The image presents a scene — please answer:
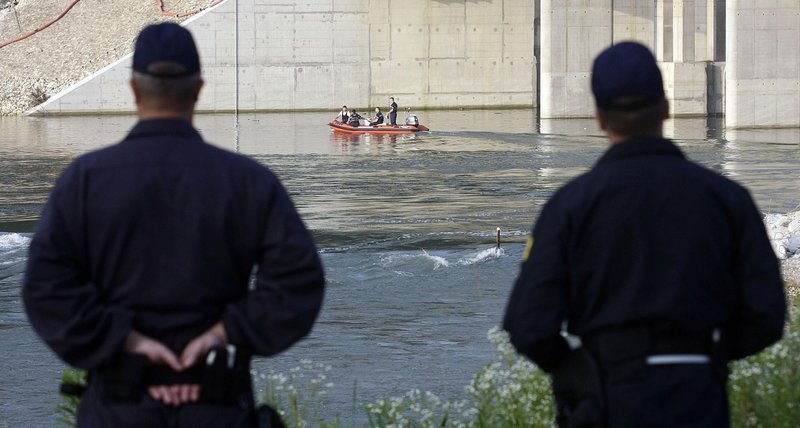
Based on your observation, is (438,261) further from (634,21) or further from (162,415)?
(634,21)

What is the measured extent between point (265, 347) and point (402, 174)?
28118mm

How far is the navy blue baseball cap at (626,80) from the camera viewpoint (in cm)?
407

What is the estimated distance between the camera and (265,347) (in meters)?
3.98

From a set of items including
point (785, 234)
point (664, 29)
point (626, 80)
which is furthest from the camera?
point (664, 29)

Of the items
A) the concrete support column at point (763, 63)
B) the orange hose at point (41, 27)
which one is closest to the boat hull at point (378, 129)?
the concrete support column at point (763, 63)

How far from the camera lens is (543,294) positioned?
3.94m

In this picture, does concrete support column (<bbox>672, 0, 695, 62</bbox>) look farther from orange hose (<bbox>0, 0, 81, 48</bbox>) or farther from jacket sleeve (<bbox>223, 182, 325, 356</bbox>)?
jacket sleeve (<bbox>223, 182, 325, 356</bbox>)

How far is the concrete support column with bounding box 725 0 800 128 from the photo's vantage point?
150 feet

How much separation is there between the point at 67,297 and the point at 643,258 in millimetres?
1741

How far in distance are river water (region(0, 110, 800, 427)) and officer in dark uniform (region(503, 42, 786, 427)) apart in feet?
17.3

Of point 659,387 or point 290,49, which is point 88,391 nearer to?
point 659,387

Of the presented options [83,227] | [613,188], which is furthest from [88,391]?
[613,188]

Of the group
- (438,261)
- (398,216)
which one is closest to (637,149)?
(438,261)

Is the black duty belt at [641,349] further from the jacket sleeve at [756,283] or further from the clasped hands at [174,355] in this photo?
the clasped hands at [174,355]
